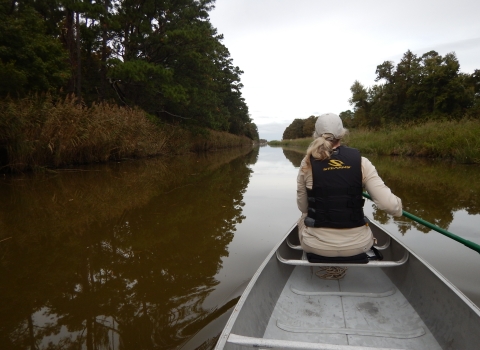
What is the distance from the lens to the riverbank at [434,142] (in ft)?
39.2

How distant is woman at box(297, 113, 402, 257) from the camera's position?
226 centimetres

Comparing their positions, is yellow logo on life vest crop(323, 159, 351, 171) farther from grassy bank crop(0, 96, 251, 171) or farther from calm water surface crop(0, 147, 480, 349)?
grassy bank crop(0, 96, 251, 171)

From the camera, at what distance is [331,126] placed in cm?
235

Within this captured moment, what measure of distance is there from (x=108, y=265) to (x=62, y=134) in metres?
6.69

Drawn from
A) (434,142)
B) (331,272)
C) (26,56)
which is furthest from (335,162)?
(434,142)

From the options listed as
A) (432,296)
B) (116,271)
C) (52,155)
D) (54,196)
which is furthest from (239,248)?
(52,155)

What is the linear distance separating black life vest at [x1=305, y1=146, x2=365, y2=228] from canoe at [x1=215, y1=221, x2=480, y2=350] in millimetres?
359

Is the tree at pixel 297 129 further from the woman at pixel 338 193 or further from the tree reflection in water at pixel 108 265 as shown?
the woman at pixel 338 193

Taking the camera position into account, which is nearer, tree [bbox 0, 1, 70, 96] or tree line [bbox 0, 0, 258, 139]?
tree [bbox 0, 1, 70, 96]

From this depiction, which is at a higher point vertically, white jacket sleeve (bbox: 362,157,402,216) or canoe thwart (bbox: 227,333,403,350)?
white jacket sleeve (bbox: 362,157,402,216)

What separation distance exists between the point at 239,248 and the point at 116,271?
4.32ft

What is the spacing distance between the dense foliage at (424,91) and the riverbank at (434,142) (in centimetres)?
858

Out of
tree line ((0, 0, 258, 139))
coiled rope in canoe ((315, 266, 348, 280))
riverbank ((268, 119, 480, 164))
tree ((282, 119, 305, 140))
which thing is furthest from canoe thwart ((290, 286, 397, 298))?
tree ((282, 119, 305, 140))

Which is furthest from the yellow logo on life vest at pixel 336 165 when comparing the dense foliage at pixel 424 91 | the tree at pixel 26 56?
the dense foliage at pixel 424 91
